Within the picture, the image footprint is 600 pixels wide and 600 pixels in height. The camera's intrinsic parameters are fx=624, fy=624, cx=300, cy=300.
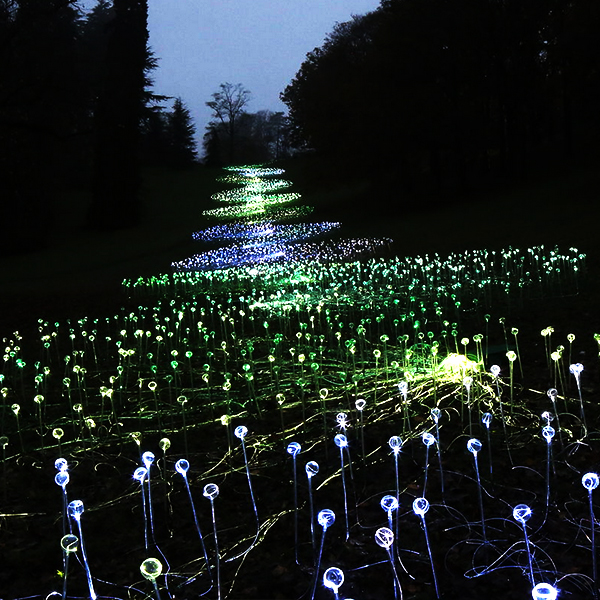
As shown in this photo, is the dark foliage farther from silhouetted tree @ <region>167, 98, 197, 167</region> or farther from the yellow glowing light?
the yellow glowing light

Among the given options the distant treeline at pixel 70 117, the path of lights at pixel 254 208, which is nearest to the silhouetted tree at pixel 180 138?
the distant treeline at pixel 70 117

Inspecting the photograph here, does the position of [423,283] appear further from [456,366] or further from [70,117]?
[70,117]

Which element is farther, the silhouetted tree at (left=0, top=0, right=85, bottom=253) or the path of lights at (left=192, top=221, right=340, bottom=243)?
the path of lights at (left=192, top=221, right=340, bottom=243)

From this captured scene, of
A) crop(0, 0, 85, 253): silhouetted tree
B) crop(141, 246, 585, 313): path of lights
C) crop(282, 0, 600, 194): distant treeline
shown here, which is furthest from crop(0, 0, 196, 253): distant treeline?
crop(282, 0, 600, 194): distant treeline

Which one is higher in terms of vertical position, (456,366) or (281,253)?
(281,253)

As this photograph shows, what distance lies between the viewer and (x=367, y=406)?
5.45 metres

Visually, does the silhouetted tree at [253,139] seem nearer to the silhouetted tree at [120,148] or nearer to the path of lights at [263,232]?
the silhouetted tree at [120,148]

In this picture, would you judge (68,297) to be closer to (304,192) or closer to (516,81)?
(516,81)

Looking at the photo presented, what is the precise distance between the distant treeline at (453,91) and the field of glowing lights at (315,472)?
18632mm

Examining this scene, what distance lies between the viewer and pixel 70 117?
16.5m

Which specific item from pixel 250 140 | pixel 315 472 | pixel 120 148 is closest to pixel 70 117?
pixel 120 148

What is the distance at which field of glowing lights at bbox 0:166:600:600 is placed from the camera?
10.1 feet

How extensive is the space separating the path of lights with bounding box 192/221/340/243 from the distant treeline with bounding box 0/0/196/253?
5.38 m

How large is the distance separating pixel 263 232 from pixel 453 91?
10.5 metres
